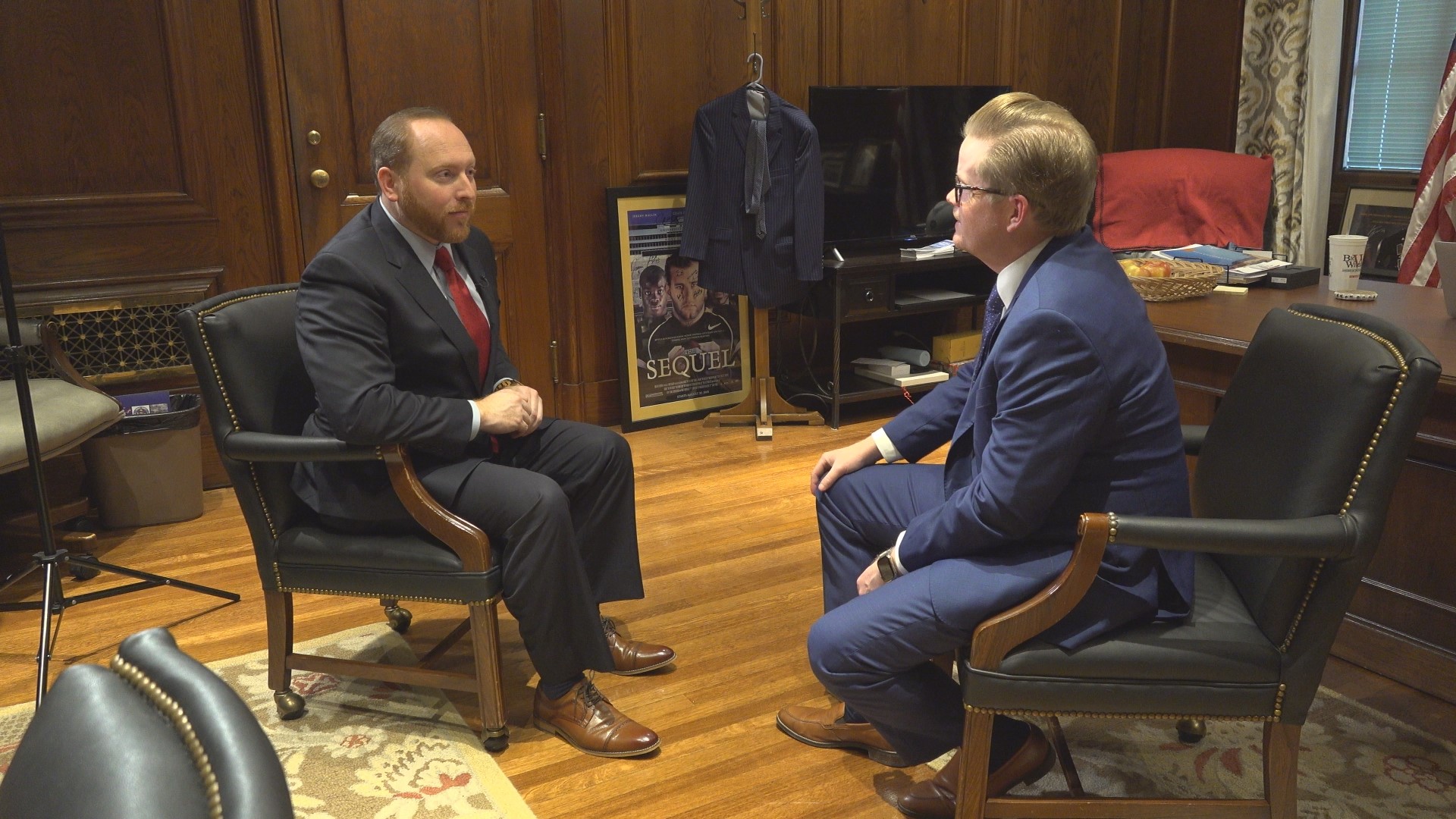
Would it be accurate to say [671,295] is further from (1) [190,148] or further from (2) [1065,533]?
(2) [1065,533]

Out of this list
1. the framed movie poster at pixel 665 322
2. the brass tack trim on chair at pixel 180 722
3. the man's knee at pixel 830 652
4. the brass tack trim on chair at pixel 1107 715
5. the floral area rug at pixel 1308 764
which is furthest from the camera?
the framed movie poster at pixel 665 322

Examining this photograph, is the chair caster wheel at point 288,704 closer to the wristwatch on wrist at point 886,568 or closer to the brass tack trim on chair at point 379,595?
the brass tack trim on chair at point 379,595

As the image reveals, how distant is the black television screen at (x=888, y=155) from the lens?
4.55 metres

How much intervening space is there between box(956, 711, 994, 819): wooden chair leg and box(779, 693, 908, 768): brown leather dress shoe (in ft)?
1.32

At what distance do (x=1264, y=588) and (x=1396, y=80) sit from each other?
405cm

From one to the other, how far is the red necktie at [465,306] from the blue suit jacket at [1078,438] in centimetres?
119

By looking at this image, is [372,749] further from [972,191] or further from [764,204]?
[764,204]

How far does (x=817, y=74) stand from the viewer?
481 centimetres

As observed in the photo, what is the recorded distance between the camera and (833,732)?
7.38 ft

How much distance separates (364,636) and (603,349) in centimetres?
205

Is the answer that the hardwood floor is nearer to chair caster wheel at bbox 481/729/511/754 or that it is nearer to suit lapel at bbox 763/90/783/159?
chair caster wheel at bbox 481/729/511/754

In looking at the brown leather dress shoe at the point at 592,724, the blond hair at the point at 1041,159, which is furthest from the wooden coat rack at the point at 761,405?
the blond hair at the point at 1041,159

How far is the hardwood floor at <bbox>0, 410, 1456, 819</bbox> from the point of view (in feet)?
7.03

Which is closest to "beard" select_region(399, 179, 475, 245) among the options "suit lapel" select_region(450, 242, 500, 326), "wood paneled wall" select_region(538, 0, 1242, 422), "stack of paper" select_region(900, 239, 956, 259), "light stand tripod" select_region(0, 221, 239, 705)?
"suit lapel" select_region(450, 242, 500, 326)
